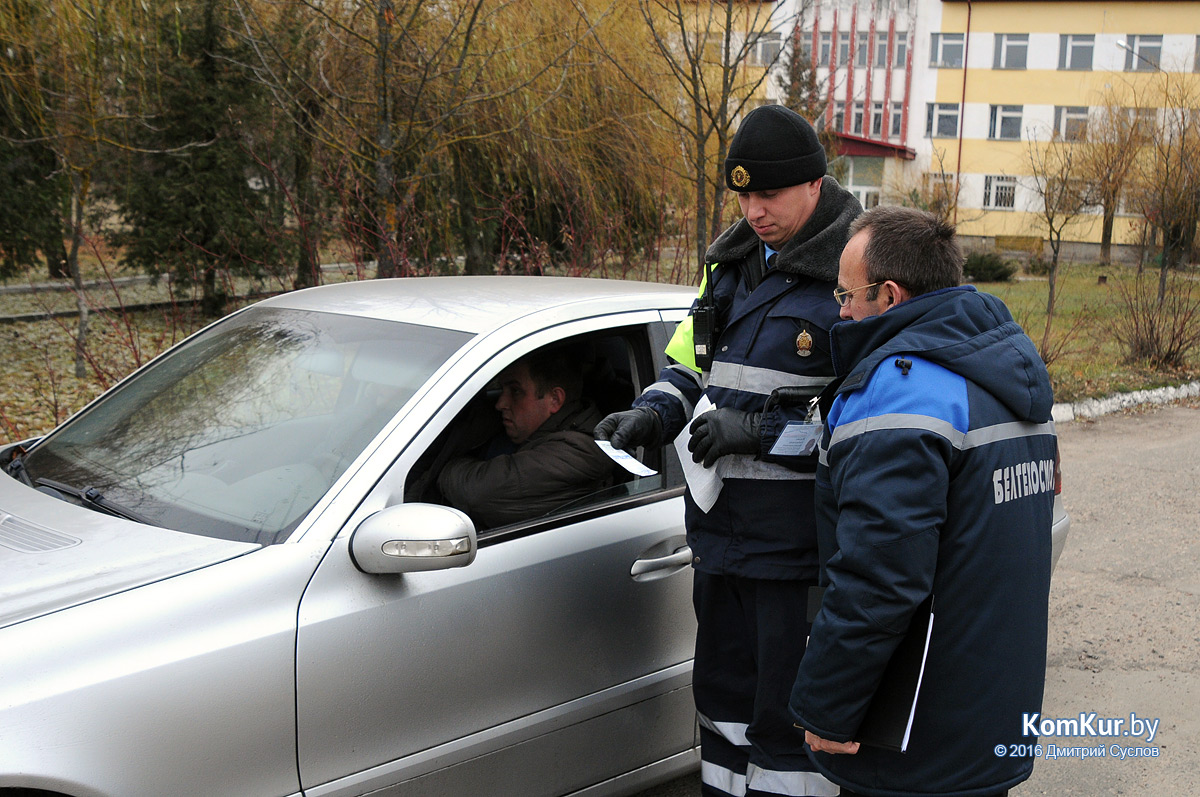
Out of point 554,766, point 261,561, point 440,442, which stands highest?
point 440,442

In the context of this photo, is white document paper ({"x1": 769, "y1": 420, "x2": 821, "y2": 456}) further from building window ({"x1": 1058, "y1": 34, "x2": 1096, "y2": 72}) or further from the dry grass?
building window ({"x1": 1058, "y1": 34, "x2": 1096, "y2": 72})

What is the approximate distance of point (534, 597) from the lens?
2.48 meters

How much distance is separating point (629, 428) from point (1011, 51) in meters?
49.7

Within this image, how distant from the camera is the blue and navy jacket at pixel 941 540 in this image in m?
1.84

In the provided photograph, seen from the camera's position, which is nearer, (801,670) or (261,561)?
(801,670)

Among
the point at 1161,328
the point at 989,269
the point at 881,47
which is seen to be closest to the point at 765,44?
the point at 1161,328

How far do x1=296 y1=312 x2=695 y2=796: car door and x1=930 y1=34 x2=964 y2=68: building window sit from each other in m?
49.2

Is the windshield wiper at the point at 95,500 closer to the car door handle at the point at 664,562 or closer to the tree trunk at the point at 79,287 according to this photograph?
the car door handle at the point at 664,562

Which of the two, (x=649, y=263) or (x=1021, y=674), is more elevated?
(x=649, y=263)

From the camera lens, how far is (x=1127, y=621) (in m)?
4.78

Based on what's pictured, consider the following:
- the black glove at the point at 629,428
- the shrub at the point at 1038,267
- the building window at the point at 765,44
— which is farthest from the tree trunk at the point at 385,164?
the shrub at the point at 1038,267

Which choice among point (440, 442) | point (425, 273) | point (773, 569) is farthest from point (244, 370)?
point (425, 273)

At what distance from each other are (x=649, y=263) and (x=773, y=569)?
704 centimetres

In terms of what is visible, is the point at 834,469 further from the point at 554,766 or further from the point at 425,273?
the point at 425,273
